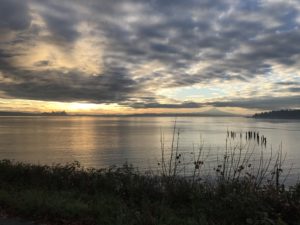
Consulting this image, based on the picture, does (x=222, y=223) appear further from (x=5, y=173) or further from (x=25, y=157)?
(x=25, y=157)

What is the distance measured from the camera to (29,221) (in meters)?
7.31

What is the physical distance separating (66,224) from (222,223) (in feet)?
11.7

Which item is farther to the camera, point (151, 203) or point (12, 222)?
point (151, 203)

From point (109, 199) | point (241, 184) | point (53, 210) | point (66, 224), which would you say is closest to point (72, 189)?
point (109, 199)

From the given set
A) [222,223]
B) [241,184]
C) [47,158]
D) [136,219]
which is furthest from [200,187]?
[47,158]

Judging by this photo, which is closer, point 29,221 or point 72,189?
point 29,221

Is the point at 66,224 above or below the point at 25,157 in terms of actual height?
above

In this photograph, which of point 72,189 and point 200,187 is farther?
point 72,189

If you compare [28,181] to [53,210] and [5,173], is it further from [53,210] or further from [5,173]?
[53,210]

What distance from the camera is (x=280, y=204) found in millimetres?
7461

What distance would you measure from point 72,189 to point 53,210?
119 inches

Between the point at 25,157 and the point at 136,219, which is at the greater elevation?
the point at 136,219

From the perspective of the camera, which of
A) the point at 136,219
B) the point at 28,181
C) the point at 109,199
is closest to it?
the point at 136,219

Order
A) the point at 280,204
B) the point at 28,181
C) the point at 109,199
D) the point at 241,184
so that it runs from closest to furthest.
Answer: the point at 280,204, the point at 109,199, the point at 241,184, the point at 28,181
